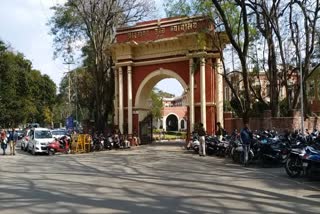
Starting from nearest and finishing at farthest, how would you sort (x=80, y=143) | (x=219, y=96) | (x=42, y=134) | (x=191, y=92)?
1. (x=80, y=143)
2. (x=42, y=134)
3. (x=191, y=92)
4. (x=219, y=96)

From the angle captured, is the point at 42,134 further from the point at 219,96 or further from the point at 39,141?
the point at 219,96

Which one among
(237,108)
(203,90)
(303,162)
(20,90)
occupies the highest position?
(20,90)

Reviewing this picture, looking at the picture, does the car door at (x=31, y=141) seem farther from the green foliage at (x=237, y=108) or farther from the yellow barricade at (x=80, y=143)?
the green foliage at (x=237, y=108)

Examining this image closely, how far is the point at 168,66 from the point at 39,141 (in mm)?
11322

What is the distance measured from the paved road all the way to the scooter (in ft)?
46.6

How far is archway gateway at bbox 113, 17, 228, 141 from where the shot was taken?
3481cm

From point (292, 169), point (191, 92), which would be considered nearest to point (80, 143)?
point (191, 92)

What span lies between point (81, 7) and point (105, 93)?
8229 mm

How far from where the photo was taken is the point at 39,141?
106ft

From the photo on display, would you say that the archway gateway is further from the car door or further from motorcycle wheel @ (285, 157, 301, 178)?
motorcycle wheel @ (285, 157, 301, 178)

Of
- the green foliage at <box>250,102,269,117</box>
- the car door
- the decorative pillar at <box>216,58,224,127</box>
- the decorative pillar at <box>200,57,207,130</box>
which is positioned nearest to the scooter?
the car door

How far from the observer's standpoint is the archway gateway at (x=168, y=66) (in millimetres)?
34812

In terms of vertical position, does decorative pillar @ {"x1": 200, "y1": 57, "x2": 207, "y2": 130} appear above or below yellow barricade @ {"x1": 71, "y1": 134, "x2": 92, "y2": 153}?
above

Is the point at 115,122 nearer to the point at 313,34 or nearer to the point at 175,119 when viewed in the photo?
the point at 313,34
